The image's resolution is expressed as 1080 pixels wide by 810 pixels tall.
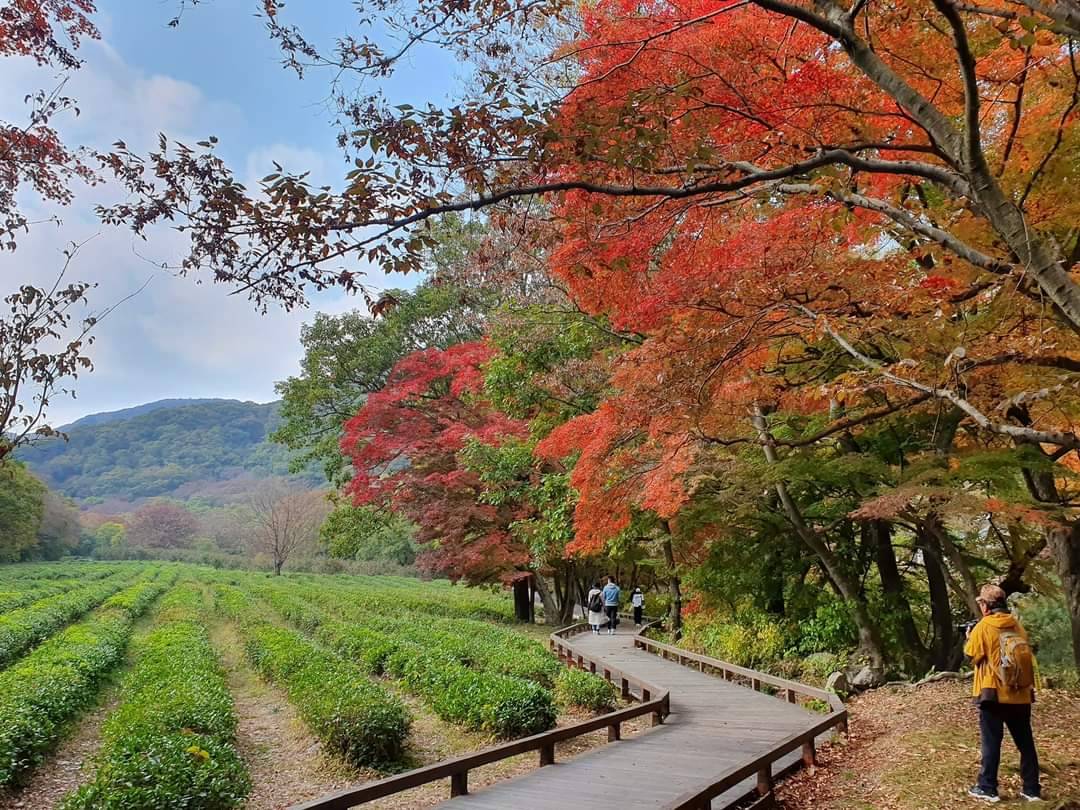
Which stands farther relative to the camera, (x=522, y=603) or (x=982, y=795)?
(x=522, y=603)

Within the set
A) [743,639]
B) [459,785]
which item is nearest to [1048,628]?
[743,639]

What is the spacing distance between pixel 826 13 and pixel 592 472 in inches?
302

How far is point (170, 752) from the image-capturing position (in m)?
5.75

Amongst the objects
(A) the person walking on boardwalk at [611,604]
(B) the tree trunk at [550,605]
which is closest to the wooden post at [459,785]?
(A) the person walking on boardwalk at [611,604]

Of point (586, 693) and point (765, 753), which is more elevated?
point (765, 753)

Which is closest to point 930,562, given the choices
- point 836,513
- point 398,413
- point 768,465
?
point 836,513

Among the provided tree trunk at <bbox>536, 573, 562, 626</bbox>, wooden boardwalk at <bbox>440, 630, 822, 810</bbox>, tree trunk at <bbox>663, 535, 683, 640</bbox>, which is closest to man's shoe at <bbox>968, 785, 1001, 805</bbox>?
wooden boardwalk at <bbox>440, 630, 822, 810</bbox>

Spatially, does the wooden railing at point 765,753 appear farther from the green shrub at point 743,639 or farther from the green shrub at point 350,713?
the green shrub at point 350,713

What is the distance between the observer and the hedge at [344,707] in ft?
23.4

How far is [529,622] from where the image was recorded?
22859 millimetres

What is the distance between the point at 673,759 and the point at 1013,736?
2.84 meters

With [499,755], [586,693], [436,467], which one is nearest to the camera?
[499,755]

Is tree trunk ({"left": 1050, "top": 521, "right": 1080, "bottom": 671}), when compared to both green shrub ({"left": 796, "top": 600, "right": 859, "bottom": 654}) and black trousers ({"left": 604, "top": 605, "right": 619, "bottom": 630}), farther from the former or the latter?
black trousers ({"left": 604, "top": 605, "right": 619, "bottom": 630})

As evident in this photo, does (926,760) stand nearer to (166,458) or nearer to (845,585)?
(845,585)
